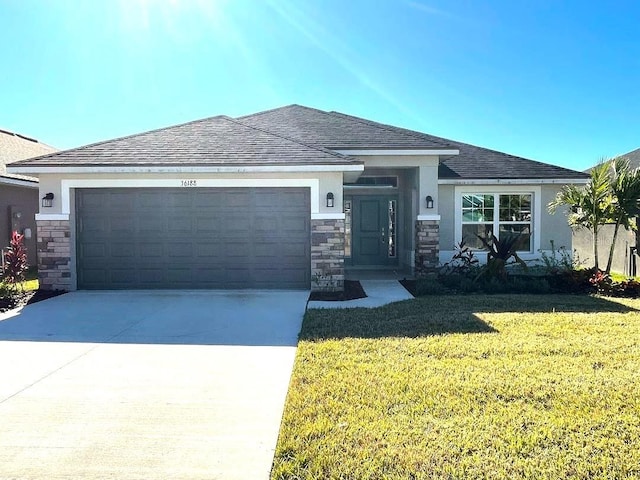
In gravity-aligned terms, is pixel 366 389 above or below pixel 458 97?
below

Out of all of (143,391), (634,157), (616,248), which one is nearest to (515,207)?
(616,248)

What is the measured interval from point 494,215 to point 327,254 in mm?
5837

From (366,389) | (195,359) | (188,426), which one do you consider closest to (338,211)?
(195,359)

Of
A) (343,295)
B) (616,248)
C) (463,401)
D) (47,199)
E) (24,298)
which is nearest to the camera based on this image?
(463,401)

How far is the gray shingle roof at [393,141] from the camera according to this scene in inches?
456

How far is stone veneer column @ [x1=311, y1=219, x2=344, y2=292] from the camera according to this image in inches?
375

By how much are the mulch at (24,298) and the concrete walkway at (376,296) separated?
553 centimetres

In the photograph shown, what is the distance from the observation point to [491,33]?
12.0m

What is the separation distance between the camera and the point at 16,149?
16656 millimetres

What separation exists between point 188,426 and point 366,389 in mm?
1594

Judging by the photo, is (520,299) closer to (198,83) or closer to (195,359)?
(195,359)

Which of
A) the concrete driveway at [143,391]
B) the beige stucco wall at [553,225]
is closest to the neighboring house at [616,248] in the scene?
the beige stucco wall at [553,225]

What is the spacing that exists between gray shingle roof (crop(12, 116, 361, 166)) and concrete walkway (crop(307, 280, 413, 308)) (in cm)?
289

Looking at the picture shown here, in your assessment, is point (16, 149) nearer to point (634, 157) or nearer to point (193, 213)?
point (193, 213)
